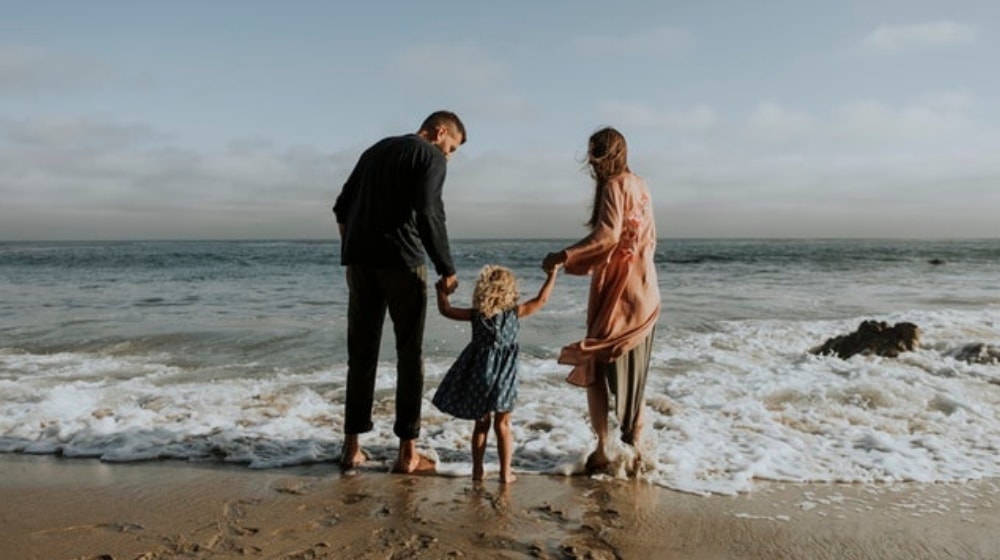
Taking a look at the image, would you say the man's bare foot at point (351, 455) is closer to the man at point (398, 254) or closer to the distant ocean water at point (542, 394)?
the man at point (398, 254)

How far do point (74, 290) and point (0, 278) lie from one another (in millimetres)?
7476

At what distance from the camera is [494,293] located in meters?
3.95

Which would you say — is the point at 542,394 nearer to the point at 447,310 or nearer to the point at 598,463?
the point at 598,463

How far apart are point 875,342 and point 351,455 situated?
6836mm

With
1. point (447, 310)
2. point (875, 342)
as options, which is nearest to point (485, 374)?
point (447, 310)

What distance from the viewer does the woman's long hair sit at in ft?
13.0

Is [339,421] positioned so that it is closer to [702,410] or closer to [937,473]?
[702,410]

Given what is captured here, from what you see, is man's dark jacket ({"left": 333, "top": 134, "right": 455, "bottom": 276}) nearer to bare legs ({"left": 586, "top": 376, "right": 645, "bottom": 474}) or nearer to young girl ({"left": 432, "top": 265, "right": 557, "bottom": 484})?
young girl ({"left": 432, "top": 265, "right": 557, "bottom": 484})

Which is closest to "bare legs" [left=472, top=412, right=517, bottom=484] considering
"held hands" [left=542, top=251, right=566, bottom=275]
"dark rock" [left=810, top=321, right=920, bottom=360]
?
"held hands" [left=542, top=251, right=566, bottom=275]

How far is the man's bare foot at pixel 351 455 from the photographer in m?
4.34

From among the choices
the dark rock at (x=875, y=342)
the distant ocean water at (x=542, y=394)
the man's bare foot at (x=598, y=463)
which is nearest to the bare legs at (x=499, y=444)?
the distant ocean water at (x=542, y=394)

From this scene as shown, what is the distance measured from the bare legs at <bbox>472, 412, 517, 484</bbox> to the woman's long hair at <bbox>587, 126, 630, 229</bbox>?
47.5 inches

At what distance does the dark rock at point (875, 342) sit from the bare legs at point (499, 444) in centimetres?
589

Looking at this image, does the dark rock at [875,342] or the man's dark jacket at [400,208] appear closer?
the man's dark jacket at [400,208]
